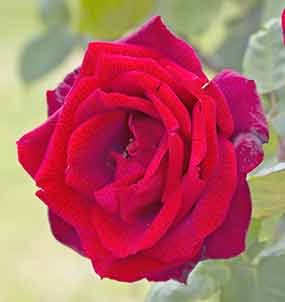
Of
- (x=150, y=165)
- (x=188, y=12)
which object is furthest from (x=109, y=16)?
(x=150, y=165)

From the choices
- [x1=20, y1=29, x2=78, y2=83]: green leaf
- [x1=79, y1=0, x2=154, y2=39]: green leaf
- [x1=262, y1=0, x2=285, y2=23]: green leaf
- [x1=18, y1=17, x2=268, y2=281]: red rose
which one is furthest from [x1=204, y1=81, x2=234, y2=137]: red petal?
[x1=20, y1=29, x2=78, y2=83]: green leaf

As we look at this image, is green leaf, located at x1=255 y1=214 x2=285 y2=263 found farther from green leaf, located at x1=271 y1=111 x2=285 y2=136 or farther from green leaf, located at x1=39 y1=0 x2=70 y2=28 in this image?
green leaf, located at x1=39 y1=0 x2=70 y2=28

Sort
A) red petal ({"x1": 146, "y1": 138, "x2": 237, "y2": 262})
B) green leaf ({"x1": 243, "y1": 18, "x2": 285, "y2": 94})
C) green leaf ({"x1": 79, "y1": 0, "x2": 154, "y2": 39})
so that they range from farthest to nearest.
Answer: green leaf ({"x1": 79, "y1": 0, "x2": 154, "y2": 39})
green leaf ({"x1": 243, "y1": 18, "x2": 285, "y2": 94})
red petal ({"x1": 146, "y1": 138, "x2": 237, "y2": 262})

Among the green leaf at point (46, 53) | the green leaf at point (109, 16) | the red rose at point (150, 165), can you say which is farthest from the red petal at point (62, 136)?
the green leaf at point (46, 53)

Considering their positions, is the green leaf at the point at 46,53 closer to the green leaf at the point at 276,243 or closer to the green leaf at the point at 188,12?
the green leaf at the point at 188,12

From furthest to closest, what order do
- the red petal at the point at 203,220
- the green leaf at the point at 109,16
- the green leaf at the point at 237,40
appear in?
Answer: 1. the green leaf at the point at 237,40
2. the green leaf at the point at 109,16
3. the red petal at the point at 203,220

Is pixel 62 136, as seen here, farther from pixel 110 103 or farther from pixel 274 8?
→ pixel 274 8
